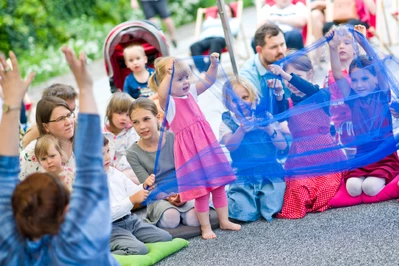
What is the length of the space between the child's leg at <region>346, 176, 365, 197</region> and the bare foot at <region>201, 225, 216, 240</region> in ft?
2.90

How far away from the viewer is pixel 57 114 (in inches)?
175

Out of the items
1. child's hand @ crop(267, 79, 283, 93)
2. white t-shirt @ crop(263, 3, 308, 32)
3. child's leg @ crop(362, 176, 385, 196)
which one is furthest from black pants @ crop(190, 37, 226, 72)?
child's leg @ crop(362, 176, 385, 196)

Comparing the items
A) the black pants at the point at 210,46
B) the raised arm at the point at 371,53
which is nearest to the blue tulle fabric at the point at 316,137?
the raised arm at the point at 371,53

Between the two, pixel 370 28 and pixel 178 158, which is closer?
pixel 178 158

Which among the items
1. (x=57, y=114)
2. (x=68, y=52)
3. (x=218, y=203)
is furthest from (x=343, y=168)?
(x=68, y=52)

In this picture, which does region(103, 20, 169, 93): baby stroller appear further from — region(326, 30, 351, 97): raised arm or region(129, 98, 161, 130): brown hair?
region(326, 30, 351, 97): raised arm

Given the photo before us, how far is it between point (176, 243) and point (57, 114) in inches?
45.7

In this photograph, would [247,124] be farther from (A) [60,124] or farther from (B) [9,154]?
(B) [9,154]

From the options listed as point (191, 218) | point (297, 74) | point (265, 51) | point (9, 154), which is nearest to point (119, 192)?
point (191, 218)

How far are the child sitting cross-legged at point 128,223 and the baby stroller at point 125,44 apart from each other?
7.79ft

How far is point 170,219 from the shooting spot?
4344 millimetres

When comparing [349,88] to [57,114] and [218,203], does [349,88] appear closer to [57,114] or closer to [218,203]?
[218,203]

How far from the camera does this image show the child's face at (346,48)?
4.26m

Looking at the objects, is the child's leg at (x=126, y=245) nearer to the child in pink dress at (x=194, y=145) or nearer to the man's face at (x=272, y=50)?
the child in pink dress at (x=194, y=145)
